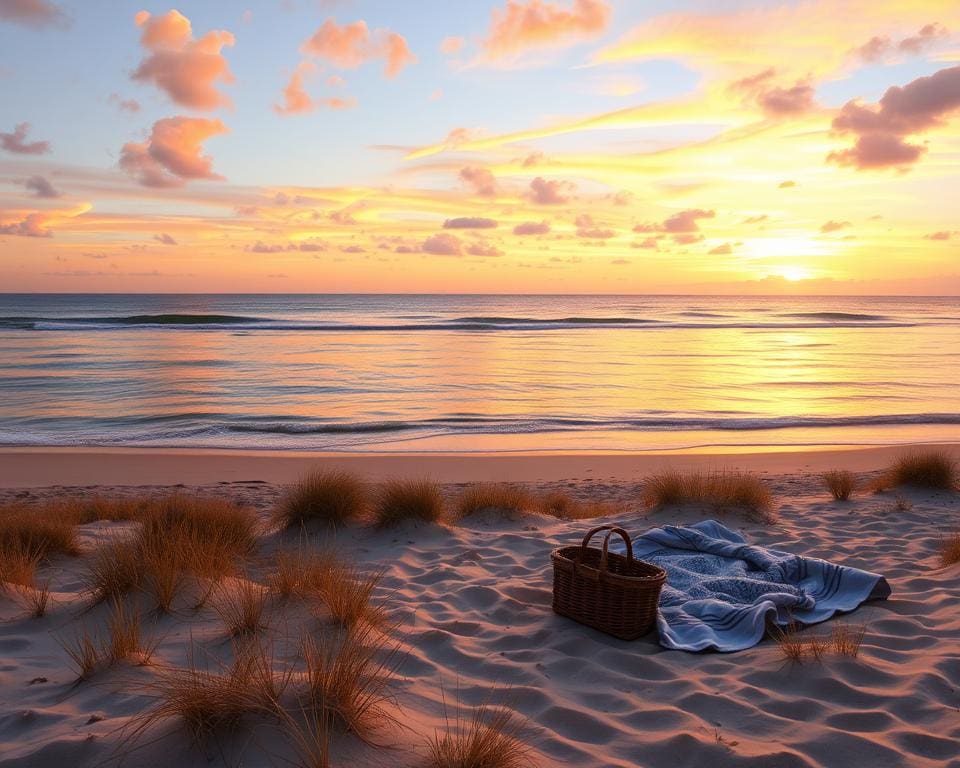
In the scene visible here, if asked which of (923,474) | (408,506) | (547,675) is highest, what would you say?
(923,474)

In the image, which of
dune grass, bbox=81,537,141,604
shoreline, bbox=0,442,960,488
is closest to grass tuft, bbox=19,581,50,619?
dune grass, bbox=81,537,141,604

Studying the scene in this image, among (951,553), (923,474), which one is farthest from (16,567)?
(923,474)

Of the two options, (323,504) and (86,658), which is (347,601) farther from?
(323,504)

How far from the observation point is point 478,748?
2885mm

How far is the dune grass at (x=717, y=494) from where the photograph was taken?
7.89 m

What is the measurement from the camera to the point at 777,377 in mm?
23422

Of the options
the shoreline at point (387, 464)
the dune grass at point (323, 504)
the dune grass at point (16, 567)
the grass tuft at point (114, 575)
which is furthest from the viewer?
the shoreline at point (387, 464)

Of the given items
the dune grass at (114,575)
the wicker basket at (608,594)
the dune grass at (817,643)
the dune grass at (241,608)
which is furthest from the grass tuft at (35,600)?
the dune grass at (817,643)

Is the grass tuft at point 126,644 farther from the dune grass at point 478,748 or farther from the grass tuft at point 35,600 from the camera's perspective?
the dune grass at point 478,748

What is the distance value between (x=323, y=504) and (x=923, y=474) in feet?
23.3

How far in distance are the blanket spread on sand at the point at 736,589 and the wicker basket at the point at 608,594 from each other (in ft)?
0.69

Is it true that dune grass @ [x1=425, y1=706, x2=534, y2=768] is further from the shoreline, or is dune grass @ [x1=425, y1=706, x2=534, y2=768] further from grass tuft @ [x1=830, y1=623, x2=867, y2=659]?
the shoreline

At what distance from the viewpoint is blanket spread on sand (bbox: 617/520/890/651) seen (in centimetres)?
475

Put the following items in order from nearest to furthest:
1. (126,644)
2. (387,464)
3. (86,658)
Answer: (86,658), (126,644), (387,464)
